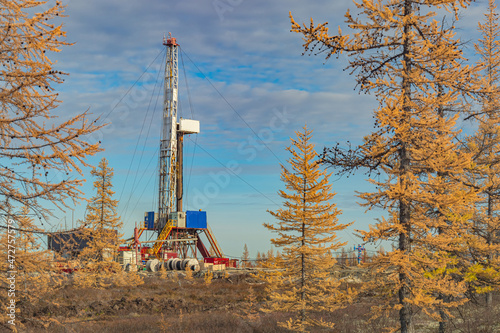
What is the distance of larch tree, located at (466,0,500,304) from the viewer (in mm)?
16188

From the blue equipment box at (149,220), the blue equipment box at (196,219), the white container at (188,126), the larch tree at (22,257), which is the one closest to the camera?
the larch tree at (22,257)

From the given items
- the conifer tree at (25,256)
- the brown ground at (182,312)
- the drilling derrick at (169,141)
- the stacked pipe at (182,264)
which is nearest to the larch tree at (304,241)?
the brown ground at (182,312)

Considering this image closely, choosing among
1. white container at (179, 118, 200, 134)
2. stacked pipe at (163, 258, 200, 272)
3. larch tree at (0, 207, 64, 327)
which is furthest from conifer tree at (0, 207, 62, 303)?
white container at (179, 118, 200, 134)

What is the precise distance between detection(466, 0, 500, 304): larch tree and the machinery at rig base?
101 feet

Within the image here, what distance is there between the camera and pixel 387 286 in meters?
11.5

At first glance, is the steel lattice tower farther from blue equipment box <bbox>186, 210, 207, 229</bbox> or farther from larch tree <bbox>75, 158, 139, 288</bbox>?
larch tree <bbox>75, 158, 139, 288</bbox>

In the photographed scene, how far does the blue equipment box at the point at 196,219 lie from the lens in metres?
48.9

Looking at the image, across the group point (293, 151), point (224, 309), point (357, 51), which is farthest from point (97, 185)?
point (357, 51)

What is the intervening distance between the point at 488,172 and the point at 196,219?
34.8 metres

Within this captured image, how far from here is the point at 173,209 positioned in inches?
1940

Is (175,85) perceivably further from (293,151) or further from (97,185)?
(293,151)

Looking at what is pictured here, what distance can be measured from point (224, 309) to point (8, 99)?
59.5ft

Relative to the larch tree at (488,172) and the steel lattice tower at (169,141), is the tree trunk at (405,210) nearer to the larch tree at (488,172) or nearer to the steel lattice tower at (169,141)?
the larch tree at (488,172)

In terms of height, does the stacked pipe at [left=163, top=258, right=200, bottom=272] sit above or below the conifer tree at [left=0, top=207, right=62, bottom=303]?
below
